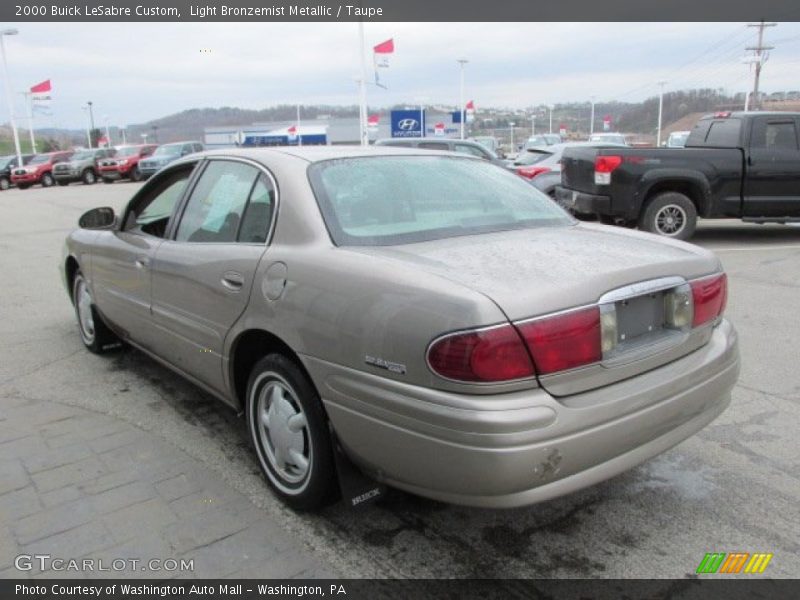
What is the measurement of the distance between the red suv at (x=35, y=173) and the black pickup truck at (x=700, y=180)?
100 feet

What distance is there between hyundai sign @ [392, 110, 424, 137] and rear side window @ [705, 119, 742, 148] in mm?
20797

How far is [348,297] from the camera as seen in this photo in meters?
2.45

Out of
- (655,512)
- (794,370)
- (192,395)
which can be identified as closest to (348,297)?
(655,512)

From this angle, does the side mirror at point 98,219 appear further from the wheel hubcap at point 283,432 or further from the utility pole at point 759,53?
the utility pole at point 759,53

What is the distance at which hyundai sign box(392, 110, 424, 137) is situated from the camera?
98.9 feet

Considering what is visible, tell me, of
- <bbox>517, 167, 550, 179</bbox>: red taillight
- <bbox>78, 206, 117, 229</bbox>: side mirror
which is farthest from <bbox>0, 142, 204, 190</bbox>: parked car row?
<bbox>78, 206, 117, 229</bbox>: side mirror

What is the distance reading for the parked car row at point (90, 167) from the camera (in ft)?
103

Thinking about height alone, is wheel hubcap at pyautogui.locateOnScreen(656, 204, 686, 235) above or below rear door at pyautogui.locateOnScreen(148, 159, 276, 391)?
below

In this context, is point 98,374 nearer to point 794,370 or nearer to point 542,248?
point 542,248

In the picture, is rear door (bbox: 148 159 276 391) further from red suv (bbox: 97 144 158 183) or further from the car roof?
red suv (bbox: 97 144 158 183)

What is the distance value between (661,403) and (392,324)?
3.49ft

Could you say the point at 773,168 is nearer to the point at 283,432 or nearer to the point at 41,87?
the point at 283,432

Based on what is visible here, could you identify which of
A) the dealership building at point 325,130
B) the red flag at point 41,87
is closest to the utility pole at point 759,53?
the dealership building at point 325,130

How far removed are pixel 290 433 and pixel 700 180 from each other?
27.7 feet
